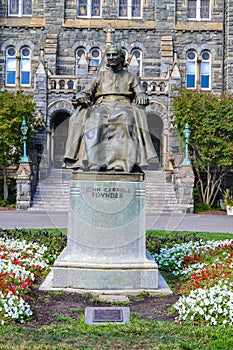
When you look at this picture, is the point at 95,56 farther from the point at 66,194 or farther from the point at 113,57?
the point at 113,57

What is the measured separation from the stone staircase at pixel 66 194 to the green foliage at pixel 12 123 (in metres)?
2.16

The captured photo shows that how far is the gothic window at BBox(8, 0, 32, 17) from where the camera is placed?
3300cm

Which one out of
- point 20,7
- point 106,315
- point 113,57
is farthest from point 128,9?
point 106,315

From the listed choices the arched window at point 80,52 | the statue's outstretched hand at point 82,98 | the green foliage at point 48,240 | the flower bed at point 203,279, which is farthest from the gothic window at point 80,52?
→ the statue's outstretched hand at point 82,98

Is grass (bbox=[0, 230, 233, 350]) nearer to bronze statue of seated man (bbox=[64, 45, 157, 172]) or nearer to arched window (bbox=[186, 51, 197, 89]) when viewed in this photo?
bronze statue of seated man (bbox=[64, 45, 157, 172])

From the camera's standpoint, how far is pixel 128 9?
3303 centimetres

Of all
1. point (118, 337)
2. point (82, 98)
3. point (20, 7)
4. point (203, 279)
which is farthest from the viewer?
point (20, 7)

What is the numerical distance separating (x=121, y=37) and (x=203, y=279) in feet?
89.1

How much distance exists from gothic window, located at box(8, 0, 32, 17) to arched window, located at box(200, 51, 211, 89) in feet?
37.6

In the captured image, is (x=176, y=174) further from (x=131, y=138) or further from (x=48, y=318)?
(x=48, y=318)

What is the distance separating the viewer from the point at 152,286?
7676mm

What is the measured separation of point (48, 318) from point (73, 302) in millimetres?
752

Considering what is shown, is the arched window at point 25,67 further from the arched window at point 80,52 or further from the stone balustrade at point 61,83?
the stone balustrade at point 61,83

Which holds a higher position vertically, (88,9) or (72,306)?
(88,9)
